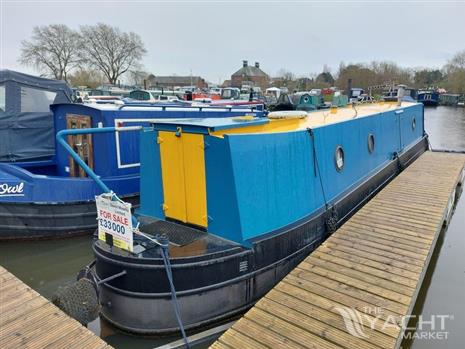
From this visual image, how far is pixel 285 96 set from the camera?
15.1 meters

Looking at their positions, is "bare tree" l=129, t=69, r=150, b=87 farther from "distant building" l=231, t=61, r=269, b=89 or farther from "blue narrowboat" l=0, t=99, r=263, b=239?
"blue narrowboat" l=0, t=99, r=263, b=239

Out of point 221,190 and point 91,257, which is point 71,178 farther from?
point 221,190

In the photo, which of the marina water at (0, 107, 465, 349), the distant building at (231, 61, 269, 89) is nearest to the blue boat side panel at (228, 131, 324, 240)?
the marina water at (0, 107, 465, 349)

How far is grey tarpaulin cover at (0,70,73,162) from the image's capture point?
793cm

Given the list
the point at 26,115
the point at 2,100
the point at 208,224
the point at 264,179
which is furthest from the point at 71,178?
the point at 264,179

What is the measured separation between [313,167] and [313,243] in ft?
3.50

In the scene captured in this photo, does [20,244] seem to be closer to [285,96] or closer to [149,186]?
[149,186]

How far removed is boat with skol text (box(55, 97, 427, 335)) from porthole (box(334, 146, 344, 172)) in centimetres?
47

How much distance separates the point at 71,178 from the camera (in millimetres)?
7000

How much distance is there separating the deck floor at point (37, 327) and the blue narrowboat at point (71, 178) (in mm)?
3244

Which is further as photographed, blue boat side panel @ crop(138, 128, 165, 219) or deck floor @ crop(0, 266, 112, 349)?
blue boat side panel @ crop(138, 128, 165, 219)

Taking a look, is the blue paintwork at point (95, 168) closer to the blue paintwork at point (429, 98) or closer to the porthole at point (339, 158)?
the porthole at point (339, 158)

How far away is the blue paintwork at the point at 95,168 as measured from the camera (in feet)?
22.2

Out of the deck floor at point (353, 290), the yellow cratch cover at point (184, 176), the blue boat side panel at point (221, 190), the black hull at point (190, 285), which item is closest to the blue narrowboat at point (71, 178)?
the yellow cratch cover at point (184, 176)
